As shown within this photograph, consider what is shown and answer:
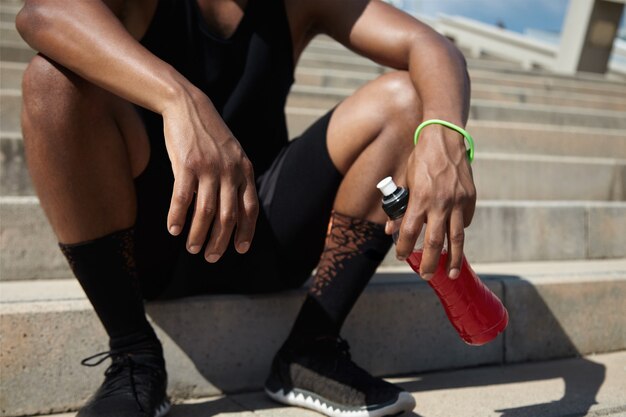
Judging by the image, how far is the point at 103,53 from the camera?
1463 mm

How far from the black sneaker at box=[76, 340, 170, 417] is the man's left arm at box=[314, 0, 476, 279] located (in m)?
0.70

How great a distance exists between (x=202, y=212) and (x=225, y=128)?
20 cm

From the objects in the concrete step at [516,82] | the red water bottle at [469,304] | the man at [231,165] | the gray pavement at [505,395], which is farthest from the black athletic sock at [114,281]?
the concrete step at [516,82]

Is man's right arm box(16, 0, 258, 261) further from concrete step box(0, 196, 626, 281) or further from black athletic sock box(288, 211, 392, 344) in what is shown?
concrete step box(0, 196, 626, 281)

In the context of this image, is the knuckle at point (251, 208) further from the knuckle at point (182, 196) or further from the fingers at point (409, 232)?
the fingers at point (409, 232)

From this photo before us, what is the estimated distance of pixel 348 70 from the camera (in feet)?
19.5

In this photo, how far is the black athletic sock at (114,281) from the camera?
5.49 ft

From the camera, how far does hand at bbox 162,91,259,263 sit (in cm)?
131

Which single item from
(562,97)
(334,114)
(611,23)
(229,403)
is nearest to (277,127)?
(334,114)

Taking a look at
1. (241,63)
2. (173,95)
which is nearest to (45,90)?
(173,95)

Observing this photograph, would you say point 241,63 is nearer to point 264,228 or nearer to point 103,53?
point 264,228

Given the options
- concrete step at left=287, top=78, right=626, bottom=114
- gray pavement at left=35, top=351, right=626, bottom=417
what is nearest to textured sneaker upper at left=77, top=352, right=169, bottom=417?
gray pavement at left=35, top=351, right=626, bottom=417

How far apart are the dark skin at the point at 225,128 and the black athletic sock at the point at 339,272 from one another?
4 centimetres

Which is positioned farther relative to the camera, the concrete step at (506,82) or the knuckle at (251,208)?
the concrete step at (506,82)
